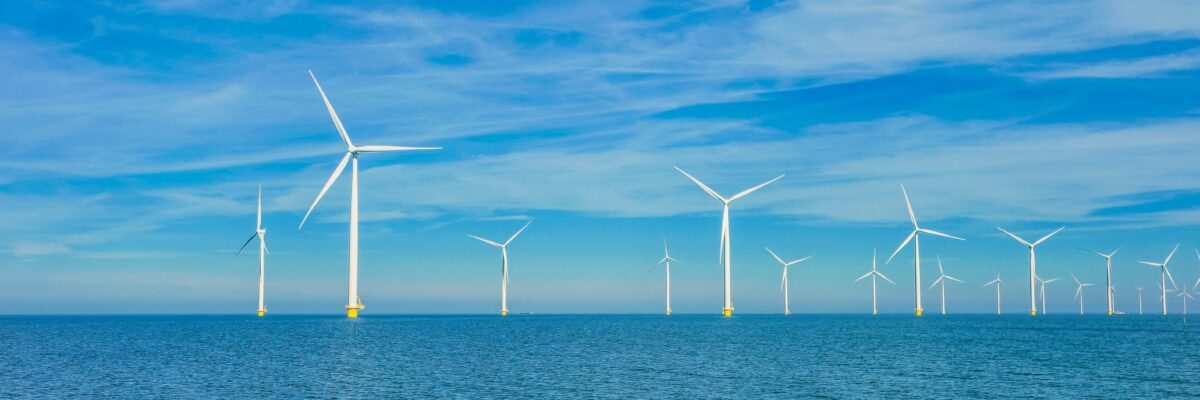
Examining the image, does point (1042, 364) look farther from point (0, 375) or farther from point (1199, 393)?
point (0, 375)

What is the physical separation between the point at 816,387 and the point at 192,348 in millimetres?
77996

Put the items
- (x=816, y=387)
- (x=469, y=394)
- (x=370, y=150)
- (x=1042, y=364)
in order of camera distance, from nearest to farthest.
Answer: (x=469, y=394), (x=816, y=387), (x=1042, y=364), (x=370, y=150)

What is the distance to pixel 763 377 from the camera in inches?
2857

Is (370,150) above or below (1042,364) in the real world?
above

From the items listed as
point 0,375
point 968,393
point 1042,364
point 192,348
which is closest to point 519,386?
point 968,393

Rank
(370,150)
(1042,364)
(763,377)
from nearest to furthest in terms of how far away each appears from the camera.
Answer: (763,377), (1042,364), (370,150)

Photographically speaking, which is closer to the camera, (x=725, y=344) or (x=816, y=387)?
(x=816, y=387)

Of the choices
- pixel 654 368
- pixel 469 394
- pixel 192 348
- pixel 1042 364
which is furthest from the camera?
pixel 192 348

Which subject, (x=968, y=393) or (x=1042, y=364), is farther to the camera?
(x=1042, y=364)

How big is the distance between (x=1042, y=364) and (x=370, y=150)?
9977 cm

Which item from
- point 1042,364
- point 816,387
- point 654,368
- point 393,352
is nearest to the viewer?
point 816,387

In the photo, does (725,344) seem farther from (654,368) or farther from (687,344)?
(654,368)

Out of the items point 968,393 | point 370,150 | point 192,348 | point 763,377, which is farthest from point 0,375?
point 370,150

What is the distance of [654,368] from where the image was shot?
79750 mm
